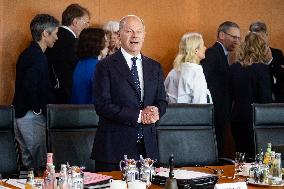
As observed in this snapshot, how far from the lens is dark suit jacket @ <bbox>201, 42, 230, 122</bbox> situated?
613cm

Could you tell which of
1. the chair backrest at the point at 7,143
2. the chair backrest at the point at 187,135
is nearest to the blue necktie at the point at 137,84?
the chair backrest at the point at 187,135

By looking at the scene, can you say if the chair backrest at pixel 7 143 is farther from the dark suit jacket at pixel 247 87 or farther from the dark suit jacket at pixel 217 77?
the dark suit jacket at pixel 217 77

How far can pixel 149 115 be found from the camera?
3629mm

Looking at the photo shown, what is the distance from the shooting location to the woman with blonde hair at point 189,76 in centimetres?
547

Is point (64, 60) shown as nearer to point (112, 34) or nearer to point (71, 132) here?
point (112, 34)

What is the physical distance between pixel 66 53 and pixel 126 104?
2.04m

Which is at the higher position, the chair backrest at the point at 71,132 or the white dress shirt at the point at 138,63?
the white dress shirt at the point at 138,63

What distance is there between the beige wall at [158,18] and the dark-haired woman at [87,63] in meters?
1.19

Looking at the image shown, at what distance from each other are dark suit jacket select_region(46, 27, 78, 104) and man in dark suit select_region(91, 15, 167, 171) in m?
1.86

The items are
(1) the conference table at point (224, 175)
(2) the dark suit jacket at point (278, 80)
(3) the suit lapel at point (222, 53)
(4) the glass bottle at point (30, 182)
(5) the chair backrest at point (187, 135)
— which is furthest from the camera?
(2) the dark suit jacket at point (278, 80)

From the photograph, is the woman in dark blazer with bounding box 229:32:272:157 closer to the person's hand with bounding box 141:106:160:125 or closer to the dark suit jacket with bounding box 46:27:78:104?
the dark suit jacket with bounding box 46:27:78:104

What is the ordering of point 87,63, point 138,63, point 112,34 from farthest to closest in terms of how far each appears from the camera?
point 112,34
point 87,63
point 138,63

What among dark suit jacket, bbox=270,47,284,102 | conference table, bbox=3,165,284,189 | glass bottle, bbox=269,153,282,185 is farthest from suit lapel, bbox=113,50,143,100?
dark suit jacket, bbox=270,47,284,102

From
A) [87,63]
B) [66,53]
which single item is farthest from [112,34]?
[87,63]
